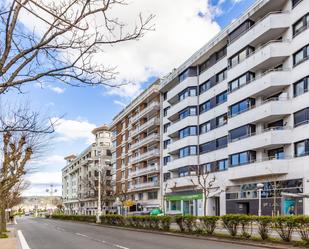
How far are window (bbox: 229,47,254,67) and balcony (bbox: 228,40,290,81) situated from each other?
2.00ft

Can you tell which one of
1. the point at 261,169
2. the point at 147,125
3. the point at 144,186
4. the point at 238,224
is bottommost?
the point at 238,224

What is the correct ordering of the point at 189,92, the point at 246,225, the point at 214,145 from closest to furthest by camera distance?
the point at 246,225
the point at 214,145
the point at 189,92

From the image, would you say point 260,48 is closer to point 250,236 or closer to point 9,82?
point 250,236

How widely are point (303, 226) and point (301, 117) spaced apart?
22294 mm

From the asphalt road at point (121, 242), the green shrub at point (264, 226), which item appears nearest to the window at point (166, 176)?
the asphalt road at point (121, 242)

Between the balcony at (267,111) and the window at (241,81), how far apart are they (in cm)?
298

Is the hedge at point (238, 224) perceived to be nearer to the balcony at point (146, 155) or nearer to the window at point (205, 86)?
the window at point (205, 86)

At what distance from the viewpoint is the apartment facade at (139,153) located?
76125mm

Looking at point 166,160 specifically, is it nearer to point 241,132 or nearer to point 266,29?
point 241,132

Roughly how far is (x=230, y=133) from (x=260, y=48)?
9823 mm

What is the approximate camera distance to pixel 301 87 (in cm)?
4053

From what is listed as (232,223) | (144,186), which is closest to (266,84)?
(232,223)

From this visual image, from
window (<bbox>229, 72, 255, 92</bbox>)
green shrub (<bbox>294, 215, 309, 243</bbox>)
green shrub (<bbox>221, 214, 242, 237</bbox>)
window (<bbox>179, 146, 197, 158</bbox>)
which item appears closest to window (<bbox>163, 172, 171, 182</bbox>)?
window (<bbox>179, 146, 197, 158</bbox>)

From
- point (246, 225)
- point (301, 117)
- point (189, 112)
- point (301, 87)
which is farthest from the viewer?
point (189, 112)
